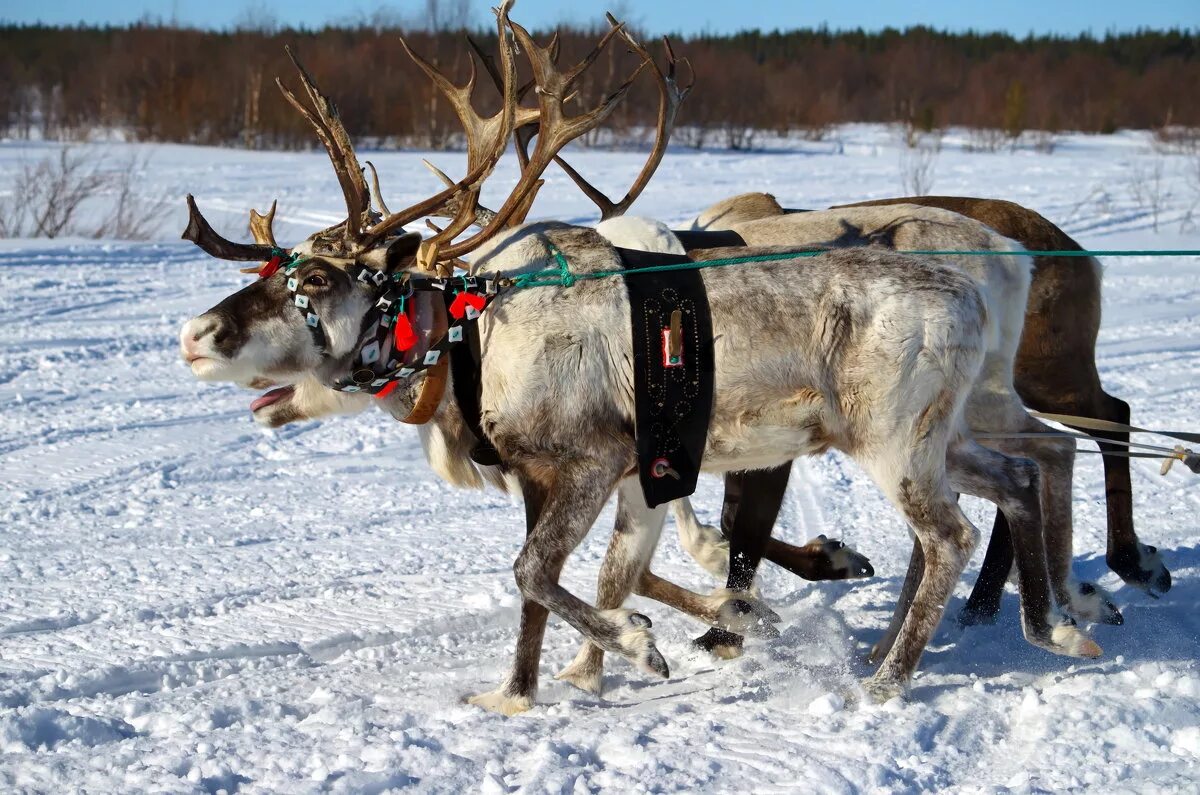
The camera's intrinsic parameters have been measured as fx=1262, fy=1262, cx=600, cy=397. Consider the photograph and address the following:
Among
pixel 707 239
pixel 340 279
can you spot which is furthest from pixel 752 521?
pixel 340 279

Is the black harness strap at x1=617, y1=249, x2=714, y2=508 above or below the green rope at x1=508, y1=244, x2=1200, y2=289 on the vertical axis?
below

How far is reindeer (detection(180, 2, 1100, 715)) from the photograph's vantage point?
430cm

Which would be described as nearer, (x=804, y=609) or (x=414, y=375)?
(x=414, y=375)

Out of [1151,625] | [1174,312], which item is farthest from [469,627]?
[1174,312]

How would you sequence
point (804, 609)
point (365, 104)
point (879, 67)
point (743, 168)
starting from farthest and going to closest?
point (879, 67) < point (365, 104) < point (743, 168) < point (804, 609)

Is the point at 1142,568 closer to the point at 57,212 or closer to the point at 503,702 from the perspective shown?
the point at 503,702

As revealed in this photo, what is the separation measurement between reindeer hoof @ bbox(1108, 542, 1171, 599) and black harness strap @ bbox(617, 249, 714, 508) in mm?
2496

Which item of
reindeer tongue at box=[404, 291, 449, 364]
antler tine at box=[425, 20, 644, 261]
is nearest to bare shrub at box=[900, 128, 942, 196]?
antler tine at box=[425, 20, 644, 261]

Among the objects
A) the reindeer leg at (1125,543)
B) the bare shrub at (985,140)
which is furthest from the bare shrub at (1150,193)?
the reindeer leg at (1125,543)

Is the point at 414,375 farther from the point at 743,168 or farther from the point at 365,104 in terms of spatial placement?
the point at 365,104

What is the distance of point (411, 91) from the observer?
3588 cm

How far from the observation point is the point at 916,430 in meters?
4.52

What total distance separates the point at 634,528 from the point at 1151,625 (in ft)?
7.30

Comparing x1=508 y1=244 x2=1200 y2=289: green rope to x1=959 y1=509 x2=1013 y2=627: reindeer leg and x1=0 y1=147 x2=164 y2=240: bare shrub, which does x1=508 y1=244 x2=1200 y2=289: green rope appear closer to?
x1=959 y1=509 x2=1013 y2=627: reindeer leg
